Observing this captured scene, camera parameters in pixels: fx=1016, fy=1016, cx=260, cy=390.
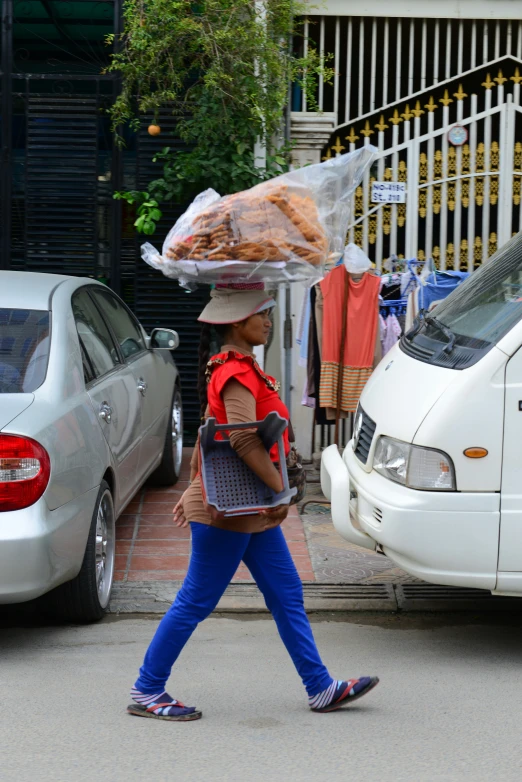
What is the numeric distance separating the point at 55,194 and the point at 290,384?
2.82 m

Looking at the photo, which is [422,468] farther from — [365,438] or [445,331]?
[445,331]

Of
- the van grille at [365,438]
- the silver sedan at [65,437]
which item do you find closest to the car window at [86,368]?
the silver sedan at [65,437]

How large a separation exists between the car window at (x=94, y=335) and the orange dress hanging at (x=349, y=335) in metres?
1.81

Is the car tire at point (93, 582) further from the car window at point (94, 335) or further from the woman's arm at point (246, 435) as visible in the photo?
the woman's arm at point (246, 435)

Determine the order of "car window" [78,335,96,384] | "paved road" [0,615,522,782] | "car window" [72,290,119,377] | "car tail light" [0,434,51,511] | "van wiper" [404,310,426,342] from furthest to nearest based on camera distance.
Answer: "car window" [72,290,119,377] → "van wiper" [404,310,426,342] → "car window" [78,335,96,384] → "car tail light" [0,434,51,511] → "paved road" [0,615,522,782]

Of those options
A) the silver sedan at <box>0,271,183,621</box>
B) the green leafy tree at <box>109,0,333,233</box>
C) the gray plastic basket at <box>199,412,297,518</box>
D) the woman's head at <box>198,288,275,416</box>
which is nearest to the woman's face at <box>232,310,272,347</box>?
the woman's head at <box>198,288,275,416</box>

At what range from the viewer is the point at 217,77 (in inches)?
297

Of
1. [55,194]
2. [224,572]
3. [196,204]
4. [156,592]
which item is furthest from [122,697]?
[55,194]

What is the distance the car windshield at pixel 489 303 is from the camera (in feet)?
15.1

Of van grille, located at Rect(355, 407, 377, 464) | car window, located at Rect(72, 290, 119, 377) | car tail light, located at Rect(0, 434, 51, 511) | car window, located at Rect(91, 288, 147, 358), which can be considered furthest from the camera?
car window, located at Rect(91, 288, 147, 358)

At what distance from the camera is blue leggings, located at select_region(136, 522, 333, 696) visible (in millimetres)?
3744

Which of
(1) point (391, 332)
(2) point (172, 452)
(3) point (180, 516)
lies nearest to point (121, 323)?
(2) point (172, 452)

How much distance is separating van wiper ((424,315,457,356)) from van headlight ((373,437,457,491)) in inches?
19.8

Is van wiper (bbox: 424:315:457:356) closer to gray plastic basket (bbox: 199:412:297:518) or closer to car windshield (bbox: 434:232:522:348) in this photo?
car windshield (bbox: 434:232:522:348)
